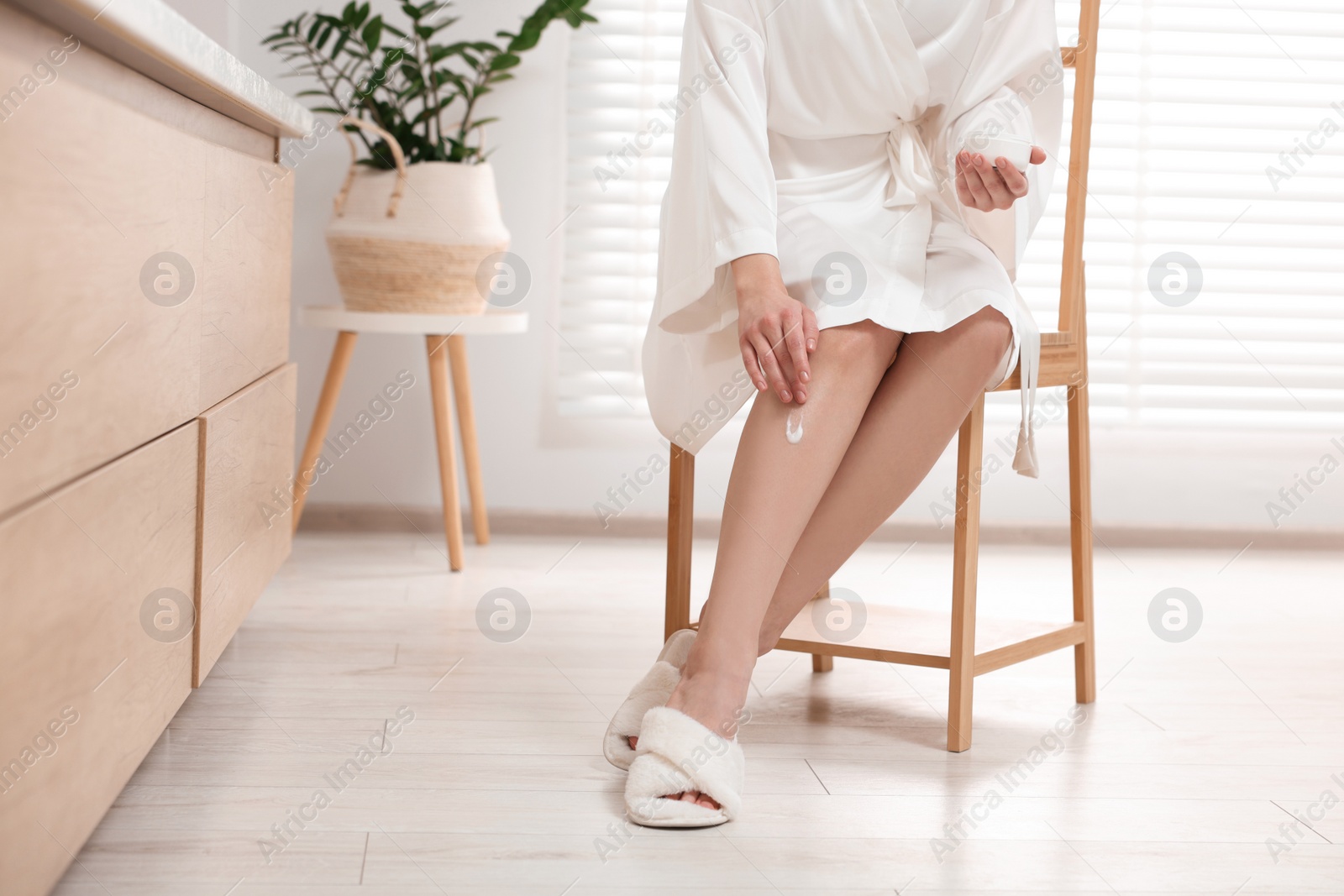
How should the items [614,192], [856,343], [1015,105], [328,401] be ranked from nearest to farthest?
1. [856,343]
2. [1015,105]
3. [328,401]
4. [614,192]

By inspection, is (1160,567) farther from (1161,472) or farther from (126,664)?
(126,664)

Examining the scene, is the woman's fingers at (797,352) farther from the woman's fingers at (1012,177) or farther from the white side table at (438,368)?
Answer: the white side table at (438,368)

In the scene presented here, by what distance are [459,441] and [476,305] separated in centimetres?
42

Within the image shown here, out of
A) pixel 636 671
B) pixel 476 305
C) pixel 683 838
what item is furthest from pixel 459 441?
pixel 683 838

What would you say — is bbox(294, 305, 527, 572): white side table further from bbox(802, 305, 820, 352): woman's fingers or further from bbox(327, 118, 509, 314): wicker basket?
bbox(802, 305, 820, 352): woman's fingers

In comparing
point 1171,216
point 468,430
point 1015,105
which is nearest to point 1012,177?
point 1015,105

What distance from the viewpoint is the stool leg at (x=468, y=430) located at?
1962 millimetres

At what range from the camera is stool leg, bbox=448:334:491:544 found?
196 cm

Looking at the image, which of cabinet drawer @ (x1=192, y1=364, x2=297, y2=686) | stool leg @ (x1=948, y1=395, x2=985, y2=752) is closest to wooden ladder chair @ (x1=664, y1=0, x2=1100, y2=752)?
stool leg @ (x1=948, y1=395, x2=985, y2=752)

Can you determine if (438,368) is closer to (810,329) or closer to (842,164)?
(842,164)

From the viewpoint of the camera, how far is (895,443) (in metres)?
1.08

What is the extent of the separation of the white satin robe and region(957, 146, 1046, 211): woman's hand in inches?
2.4

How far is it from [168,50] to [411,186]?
108 centimetres

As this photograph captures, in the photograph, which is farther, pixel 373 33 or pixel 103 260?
pixel 373 33
